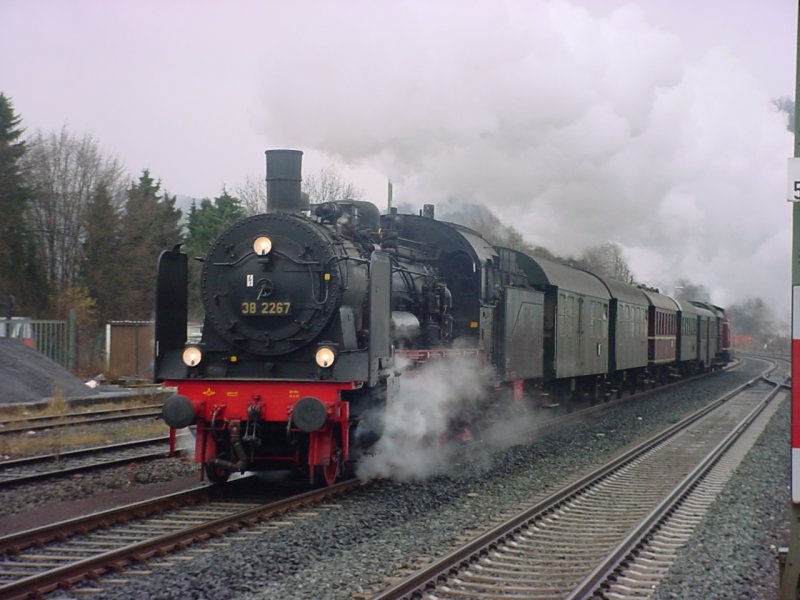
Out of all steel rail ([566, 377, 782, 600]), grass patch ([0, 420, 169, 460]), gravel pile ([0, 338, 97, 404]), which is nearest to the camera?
steel rail ([566, 377, 782, 600])

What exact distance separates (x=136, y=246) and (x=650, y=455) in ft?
84.0

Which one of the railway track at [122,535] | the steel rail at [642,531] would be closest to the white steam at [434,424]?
the railway track at [122,535]

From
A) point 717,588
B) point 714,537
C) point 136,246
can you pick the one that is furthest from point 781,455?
point 136,246

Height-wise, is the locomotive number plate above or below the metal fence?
above

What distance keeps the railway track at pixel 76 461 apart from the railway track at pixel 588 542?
516cm

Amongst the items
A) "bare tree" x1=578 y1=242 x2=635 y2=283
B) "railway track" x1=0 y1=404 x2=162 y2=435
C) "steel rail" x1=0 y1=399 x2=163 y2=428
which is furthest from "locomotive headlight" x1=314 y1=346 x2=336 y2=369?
"bare tree" x1=578 y1=242 x2=635 y2=283

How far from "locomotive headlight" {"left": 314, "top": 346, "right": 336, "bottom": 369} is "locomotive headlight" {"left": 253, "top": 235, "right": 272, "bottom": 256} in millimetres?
1133

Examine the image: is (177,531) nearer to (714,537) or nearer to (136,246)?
(714,537)

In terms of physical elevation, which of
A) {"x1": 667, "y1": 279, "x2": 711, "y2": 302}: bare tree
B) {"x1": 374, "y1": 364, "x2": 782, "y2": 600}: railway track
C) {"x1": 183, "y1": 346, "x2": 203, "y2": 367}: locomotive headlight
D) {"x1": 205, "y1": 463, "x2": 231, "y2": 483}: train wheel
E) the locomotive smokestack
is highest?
{"x1": 667, "y1": 279, "x2": 711, "y2": 302}: bare tree

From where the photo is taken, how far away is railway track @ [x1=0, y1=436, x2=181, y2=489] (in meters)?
9.52

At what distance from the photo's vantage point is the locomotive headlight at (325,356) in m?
8.23

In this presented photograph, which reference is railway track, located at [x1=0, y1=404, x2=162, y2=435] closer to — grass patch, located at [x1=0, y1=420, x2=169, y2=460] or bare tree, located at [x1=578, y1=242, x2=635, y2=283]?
grass patch, located at [x1=0, y1=420, x2=169, y2=460]

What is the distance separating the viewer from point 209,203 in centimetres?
4219

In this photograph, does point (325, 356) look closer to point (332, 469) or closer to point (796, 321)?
point (332, 469)
